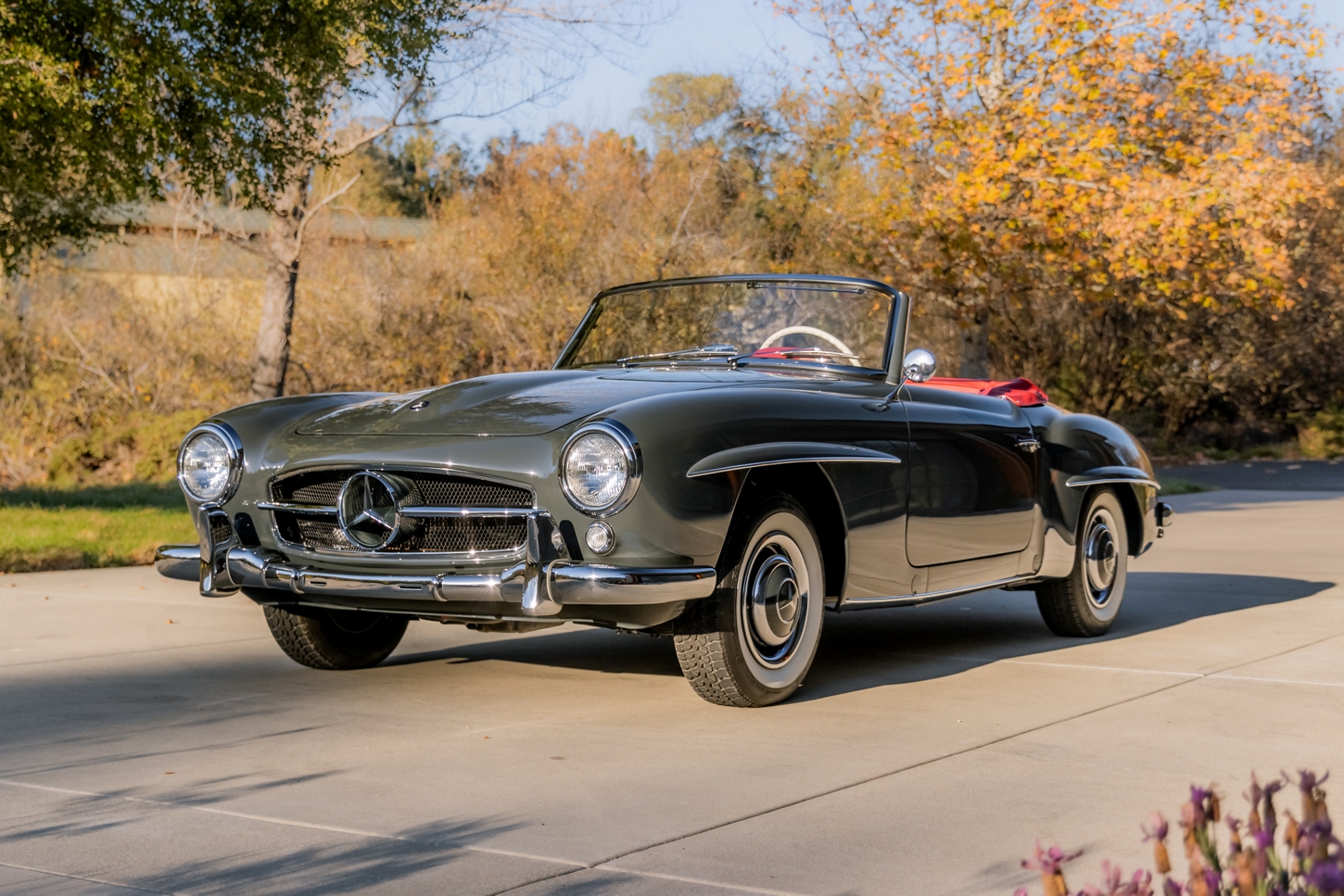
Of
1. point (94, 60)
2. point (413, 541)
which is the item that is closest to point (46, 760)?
point (413, 541)

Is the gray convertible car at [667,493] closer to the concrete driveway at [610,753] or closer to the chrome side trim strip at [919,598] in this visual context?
the chrome side trim strip at [919,598]

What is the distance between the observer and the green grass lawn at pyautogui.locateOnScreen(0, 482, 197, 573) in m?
9.75

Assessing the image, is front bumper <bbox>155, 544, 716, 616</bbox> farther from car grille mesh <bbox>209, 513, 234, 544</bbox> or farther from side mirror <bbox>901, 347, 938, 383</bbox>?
side mirror <bbox>901, 347, 938, 383</bbox>

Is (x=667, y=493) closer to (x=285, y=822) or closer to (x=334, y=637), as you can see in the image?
(x=285, y=822)

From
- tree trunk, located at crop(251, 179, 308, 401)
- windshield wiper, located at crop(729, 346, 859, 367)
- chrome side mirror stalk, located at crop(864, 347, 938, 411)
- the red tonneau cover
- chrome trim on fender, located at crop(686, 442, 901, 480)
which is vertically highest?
tree trunk, located at crop(251, 179, 308, 401)

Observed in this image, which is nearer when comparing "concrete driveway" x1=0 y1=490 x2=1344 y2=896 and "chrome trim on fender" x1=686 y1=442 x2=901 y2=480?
"concrete driveway" x1=0 y1=490 x2=1344 y2=896

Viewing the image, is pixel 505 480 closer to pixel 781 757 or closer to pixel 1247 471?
pixel 781 757

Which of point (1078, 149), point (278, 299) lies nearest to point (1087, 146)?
point (1078, 149)

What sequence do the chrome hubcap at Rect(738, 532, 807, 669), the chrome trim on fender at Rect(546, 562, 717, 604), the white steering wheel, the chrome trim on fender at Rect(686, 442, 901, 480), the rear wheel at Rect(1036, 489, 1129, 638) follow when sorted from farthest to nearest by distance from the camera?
the rear wheel at Rect(1036, 489, 1129, 638), the white steering wheel, the chrome hubcap at Rect(738, 532, 807, 669), the chrome trim on fender at Rect(686, 442, 901, 480), the chrome trim on fender at Rect(546, 562, 717, 604)

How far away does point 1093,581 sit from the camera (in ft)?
23.4

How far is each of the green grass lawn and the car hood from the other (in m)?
4.68

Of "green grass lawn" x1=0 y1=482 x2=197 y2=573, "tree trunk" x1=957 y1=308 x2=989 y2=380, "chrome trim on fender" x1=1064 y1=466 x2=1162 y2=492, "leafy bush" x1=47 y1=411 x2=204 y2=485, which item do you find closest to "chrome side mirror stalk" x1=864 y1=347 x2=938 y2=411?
"chrome trim on fender" x1=1064 y1=466 x2=1162 y2=492

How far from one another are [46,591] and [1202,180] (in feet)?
38.4

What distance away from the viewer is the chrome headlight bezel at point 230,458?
5.50 m
